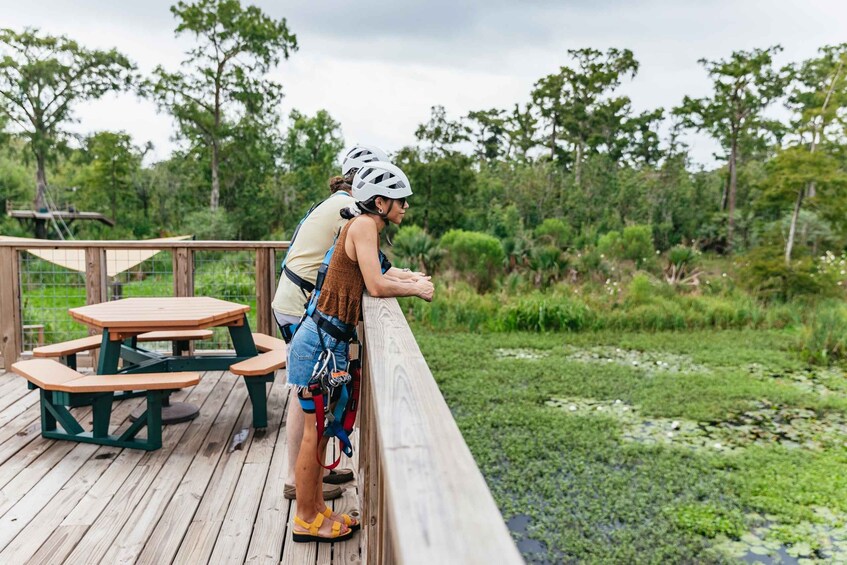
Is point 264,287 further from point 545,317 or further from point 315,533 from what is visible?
point 545,317

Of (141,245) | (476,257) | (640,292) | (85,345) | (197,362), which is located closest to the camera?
(197,362)

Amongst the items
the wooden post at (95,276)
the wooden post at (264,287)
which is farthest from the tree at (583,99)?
the wooden post at (95,276)

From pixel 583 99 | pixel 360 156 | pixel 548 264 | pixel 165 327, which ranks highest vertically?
pixel 583 99

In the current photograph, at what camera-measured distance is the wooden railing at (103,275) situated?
4.72 metres

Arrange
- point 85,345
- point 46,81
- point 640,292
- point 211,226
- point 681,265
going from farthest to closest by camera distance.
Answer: point 46,81 < point 211,226 < point 681,265 < point 640,292 < point 85,345

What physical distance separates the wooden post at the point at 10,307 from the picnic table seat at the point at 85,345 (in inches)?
27.9

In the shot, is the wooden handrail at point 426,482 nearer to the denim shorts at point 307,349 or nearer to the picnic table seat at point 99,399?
the denim shorts at point 307,349

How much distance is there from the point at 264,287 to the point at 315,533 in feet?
8.88

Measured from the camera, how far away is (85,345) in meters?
4.13

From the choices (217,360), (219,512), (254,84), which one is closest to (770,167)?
(217,360)

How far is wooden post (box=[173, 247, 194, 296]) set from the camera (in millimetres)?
4820

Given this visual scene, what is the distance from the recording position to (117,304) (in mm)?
4094

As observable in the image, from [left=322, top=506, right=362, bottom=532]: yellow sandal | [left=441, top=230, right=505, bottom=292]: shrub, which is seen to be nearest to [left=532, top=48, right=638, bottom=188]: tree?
[left=441, top=230, right=505, bottom=292]: shrub

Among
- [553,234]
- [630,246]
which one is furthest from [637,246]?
[553,234]
